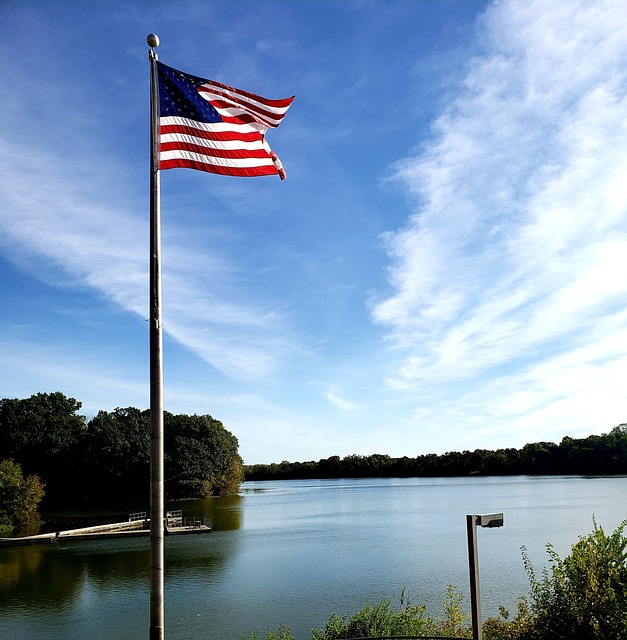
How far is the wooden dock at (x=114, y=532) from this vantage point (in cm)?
4462

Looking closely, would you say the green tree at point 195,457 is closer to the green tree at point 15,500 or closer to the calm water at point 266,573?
the green tree at point 15,500

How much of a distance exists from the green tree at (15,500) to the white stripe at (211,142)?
188 ft

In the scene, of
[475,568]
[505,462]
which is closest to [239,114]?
[475,568]

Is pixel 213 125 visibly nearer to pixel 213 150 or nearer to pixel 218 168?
pixel 213 150

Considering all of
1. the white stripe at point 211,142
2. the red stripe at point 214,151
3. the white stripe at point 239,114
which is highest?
the white stripe at point 239,114

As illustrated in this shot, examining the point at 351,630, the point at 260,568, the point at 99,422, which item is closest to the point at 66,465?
the point at 99,422

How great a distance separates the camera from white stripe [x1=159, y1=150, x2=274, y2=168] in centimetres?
855

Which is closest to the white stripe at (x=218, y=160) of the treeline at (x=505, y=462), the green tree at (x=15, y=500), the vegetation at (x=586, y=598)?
the vegetation at (x=586, y=598)

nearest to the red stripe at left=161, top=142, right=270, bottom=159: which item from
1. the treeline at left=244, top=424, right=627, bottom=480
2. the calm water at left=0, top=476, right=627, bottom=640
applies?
the calm water at left=0, top=476, right=627, bottom=640

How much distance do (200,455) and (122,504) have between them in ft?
37.5

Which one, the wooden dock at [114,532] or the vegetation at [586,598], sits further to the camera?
the wooden dock at [114,532]

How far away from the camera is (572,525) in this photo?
45344 mm

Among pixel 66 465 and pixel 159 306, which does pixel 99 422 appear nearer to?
pixel 66 465

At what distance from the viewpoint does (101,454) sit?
282 ft
